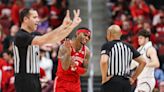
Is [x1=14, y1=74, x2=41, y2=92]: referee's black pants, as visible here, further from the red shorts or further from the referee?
the referee

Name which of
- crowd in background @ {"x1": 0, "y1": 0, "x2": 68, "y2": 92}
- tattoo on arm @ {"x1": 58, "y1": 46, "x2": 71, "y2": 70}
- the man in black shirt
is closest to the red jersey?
tattoo on arm @ {"x1": 58, "y1": 46, "x2": 71, "y2": 70}

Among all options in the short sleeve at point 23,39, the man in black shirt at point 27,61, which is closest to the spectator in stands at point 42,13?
the man in black shirt at point 27,61

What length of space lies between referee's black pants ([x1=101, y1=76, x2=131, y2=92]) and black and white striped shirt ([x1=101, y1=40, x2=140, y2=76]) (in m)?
0.08

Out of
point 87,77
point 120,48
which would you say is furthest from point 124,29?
→ point 120,48

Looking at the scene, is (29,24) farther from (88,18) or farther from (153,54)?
(88,18)

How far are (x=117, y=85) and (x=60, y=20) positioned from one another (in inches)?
410

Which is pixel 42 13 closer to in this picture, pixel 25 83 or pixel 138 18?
pixel 138 18

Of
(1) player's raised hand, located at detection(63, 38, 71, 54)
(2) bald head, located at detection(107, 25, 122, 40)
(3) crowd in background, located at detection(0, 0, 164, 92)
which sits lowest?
(1) player's raised hand, located at detection(63, 38, 71, 54)

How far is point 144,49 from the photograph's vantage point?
11.2 m

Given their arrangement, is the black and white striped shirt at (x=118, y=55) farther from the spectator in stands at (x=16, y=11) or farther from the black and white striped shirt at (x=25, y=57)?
the spectator in stands at (x=16, y=11)

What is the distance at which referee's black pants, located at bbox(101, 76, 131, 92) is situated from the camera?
10.1 m

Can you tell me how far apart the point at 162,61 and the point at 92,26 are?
3.85m

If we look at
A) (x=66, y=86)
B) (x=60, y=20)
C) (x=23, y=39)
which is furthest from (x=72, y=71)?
(x=60, y=20)

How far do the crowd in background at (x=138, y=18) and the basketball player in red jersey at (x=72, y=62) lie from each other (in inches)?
285
